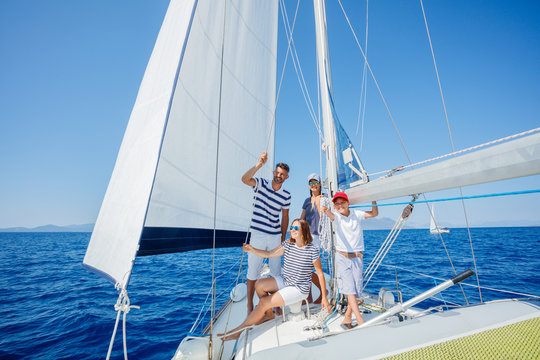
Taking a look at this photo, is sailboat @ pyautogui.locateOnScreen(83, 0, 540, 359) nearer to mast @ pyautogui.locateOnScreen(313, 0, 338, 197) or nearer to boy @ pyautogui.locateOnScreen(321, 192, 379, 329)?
mast @ pyautogui.locateOnScreen(313, 0, 338, 197)

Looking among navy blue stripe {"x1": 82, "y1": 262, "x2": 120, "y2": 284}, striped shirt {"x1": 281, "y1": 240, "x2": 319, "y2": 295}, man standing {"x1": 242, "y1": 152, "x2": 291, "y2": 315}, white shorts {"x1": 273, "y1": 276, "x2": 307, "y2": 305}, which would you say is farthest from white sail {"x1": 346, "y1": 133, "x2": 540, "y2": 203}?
navy blue stripe {"x1": 82, "y1": 262, "x2": 120, "y2": 284}

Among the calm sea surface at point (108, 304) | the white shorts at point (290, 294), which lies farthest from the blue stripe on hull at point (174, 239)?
the white shorts at point (290, 294)

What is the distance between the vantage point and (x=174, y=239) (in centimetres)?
235

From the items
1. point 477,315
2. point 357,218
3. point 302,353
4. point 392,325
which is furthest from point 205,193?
point 477,315

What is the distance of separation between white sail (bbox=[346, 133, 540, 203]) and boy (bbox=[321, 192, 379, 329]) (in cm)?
61

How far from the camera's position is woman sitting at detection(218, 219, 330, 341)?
7.46 ft

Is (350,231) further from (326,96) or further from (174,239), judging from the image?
(174,239)

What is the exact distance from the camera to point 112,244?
1792 mm

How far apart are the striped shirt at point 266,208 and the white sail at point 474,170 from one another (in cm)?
116

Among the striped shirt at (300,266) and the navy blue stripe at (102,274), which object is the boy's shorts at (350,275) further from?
the navy blue stripe at (102,274)

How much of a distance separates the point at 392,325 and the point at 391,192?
3.17 feet

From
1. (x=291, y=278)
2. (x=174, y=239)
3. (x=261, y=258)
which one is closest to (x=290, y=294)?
(x=291, y=278)

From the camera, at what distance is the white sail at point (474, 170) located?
3.87ft

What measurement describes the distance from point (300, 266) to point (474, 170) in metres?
1.64
